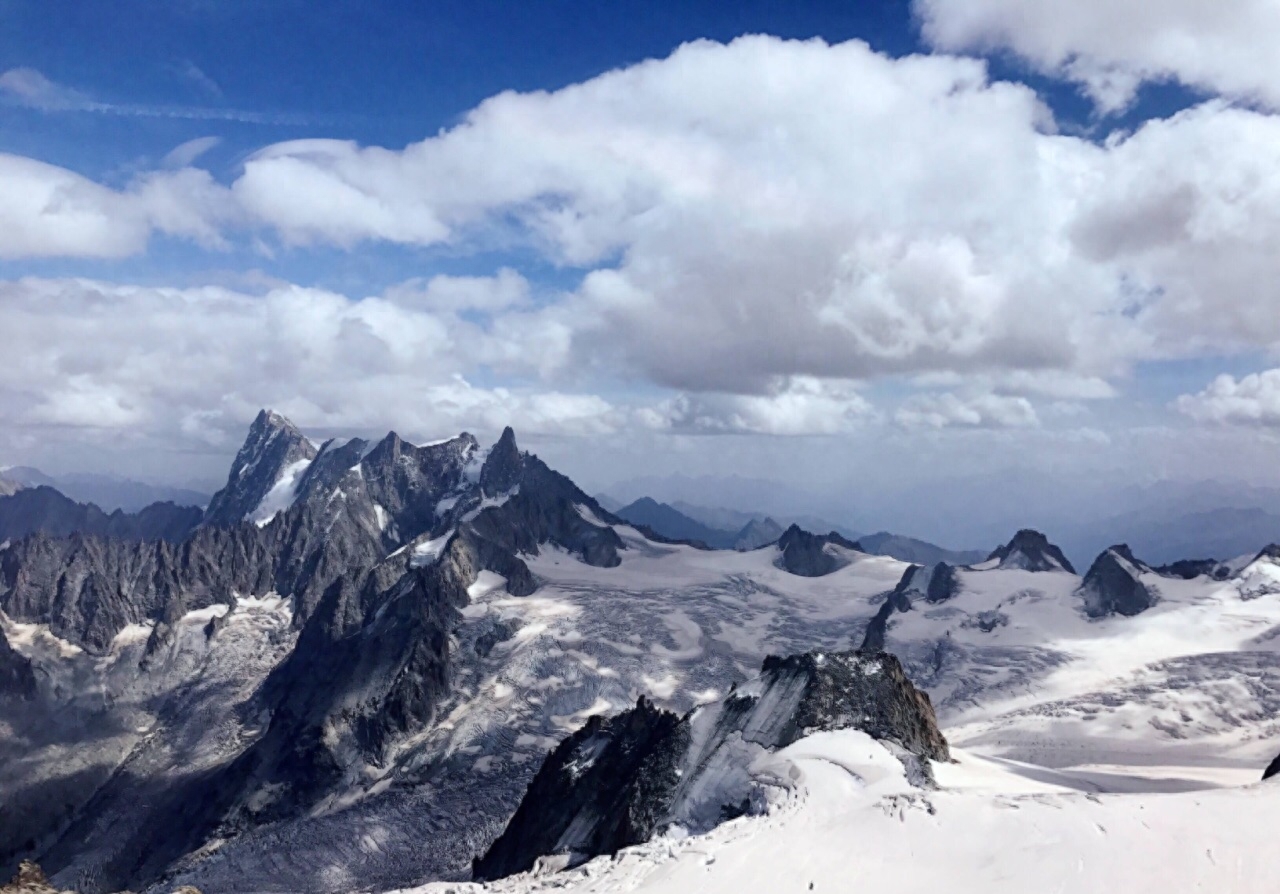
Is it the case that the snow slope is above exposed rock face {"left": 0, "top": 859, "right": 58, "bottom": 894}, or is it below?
above

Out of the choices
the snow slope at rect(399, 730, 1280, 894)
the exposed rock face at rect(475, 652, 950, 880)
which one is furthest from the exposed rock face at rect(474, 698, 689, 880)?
the snow slope at rect(399, 730, 1280, 894)

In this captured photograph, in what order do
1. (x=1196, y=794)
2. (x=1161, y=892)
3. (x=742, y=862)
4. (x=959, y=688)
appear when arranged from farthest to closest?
(x=959, y=688)
(x=1196, y=794)
(x=742, y=862)
(x=1161, y=892)

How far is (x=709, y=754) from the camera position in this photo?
64500mm

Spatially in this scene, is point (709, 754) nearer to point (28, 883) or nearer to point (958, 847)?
point (958, 847)

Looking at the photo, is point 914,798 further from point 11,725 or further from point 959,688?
point 11,725

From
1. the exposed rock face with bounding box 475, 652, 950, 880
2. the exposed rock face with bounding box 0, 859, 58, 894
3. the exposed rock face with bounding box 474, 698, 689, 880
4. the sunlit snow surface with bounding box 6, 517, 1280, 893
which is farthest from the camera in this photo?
the exposed rock face with bounding box 474, 698, 689, 880

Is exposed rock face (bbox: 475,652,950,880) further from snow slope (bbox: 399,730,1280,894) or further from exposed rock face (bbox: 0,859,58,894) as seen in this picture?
exposed rock face (bbox: 0,859,58,894)

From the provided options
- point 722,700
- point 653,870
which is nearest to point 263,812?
point 722,700

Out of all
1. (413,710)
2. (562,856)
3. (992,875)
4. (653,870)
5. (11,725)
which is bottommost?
(11,725)

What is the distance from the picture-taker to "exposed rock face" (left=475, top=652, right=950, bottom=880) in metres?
58.1

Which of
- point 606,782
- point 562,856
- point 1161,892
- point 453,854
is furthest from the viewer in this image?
point 453,854

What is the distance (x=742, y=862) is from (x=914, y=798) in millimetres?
12028

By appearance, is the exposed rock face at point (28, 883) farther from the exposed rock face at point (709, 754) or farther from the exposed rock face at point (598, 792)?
the exposed rock face at point (709, 754)

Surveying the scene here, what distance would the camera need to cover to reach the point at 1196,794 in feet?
156
